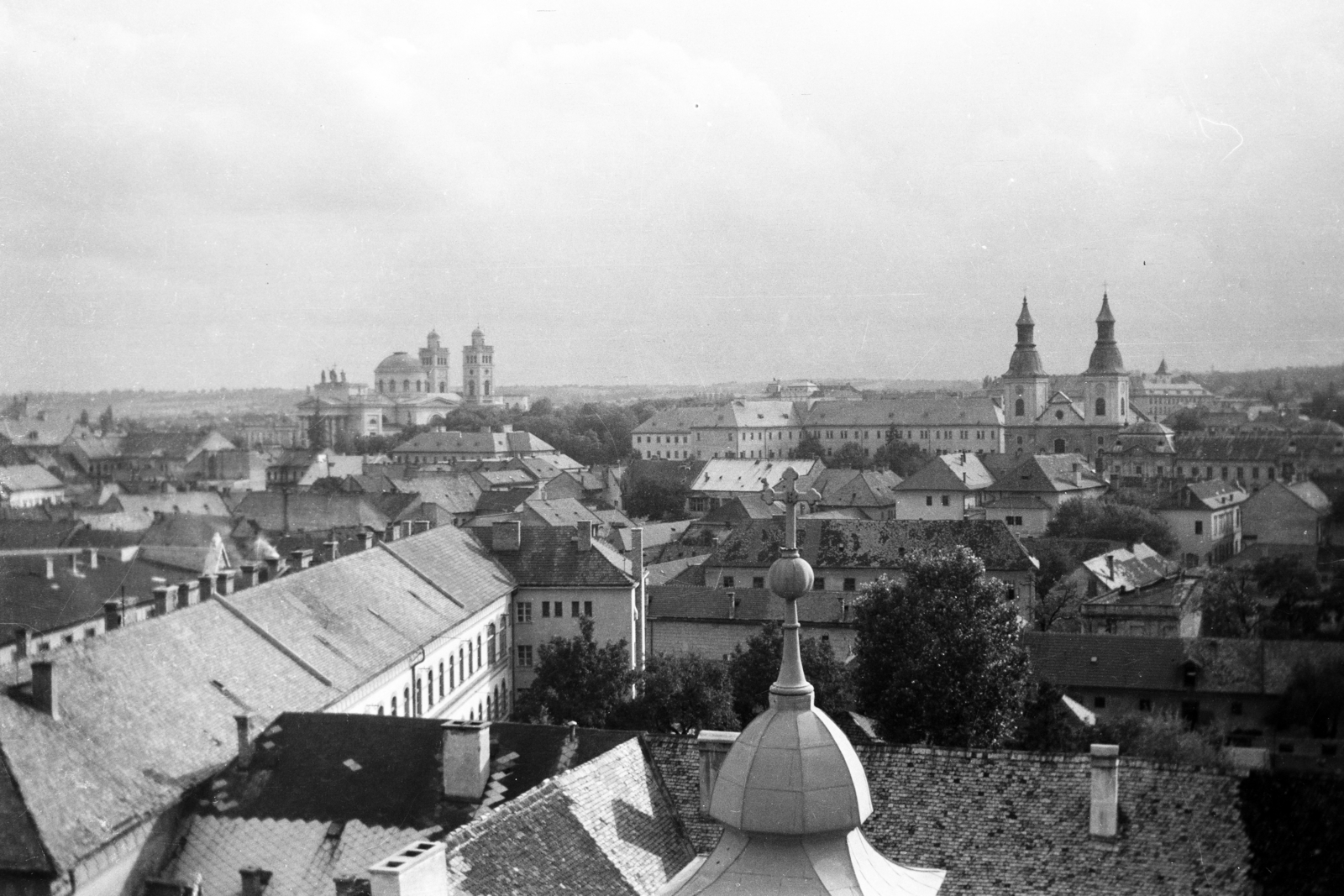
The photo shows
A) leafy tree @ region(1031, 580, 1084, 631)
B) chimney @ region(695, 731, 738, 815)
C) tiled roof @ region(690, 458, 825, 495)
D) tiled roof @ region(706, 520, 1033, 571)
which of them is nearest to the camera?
chimney @ region(695, 731, 738, 815)

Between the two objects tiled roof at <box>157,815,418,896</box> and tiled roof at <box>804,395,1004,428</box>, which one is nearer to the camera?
tiled roof at <box>157,815,418,896</box>

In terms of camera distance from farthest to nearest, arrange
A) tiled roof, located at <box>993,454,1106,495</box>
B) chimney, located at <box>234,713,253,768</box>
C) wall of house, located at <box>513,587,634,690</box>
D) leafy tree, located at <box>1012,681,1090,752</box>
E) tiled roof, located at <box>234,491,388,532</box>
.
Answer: tiled roof, located at <box>993,454,1106,495</box> → tiled roof, located at <box>234,491,388,532</box> → wall of house, located at <box>513,587,634,690</box> → leafy tree, located at <box>1012,681,1090,752</box> → chimney, located at <box>234,713,253,768</box>

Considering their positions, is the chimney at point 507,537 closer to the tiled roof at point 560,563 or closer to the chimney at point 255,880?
the tiled roof at point 560,563

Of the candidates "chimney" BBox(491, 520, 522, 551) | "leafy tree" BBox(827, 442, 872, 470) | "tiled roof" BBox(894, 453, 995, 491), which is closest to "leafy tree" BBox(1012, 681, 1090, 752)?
"chimney" BBox(491, 520, 522, 551)

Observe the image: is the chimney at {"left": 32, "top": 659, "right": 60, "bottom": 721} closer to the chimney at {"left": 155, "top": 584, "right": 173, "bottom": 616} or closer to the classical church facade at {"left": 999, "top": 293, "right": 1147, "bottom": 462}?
the chimney at {"left": 155, "top": 584, "right": 173, "bottom": 616}

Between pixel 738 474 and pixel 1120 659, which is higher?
pixel 738 474

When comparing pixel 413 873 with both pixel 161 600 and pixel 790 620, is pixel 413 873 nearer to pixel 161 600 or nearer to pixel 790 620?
pixel 790 620

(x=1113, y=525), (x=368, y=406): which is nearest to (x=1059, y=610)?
(x=1113, y=525)

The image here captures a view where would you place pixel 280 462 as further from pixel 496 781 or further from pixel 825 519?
pixel 496 781
